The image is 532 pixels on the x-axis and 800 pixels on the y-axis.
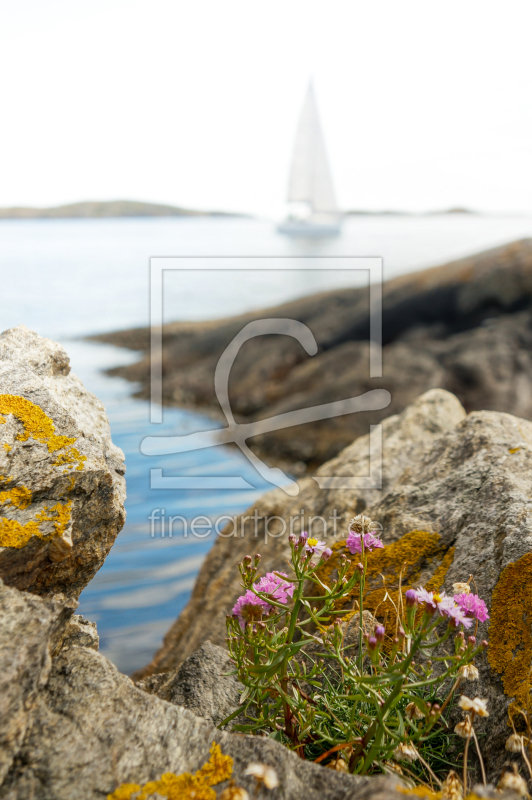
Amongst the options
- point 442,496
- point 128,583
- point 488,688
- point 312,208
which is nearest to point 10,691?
point 488,688

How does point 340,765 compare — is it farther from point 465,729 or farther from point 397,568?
point 397,568

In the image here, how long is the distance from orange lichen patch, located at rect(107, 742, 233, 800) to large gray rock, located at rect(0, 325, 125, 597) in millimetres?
881

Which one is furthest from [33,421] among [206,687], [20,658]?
[206,687]

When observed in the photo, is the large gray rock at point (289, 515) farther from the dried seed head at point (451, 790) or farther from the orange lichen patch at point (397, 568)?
the dried seed head at point (451, 790)

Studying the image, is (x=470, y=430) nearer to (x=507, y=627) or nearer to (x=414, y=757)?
(x=507, y=627)

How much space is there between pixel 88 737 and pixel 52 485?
0.93 metres

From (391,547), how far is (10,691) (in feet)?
A: 6.55

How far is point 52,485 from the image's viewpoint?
2.29 metres

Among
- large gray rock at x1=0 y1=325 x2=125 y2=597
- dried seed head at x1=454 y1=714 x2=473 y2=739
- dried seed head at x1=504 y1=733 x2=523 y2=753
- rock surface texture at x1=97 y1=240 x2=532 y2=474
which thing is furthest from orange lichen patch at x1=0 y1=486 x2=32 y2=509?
rock surface texture at x1=97 y1=240 x2=532 y2=474

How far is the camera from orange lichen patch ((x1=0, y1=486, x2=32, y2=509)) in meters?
2.19

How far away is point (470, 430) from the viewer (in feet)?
12.2

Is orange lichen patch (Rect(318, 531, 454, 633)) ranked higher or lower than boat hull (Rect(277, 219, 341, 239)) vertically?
lower

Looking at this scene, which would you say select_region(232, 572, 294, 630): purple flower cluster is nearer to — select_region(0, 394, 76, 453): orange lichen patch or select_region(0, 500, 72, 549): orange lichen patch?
select_region(0, 500, 72, 549): orange lichen patch

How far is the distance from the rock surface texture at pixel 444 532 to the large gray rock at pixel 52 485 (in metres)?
1.35
